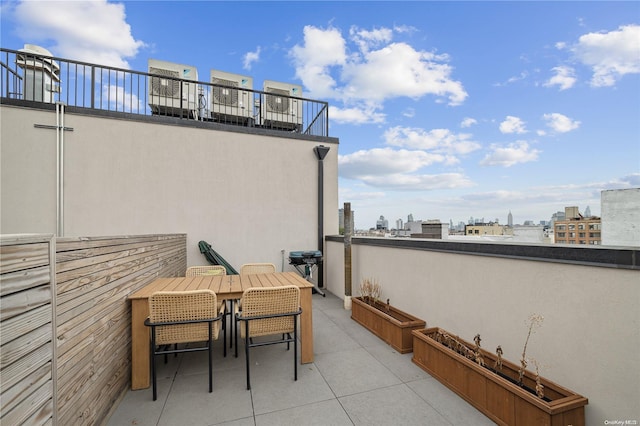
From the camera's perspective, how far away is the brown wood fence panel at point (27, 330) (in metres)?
0.92

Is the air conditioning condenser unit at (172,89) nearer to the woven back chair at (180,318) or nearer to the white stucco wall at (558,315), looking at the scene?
the woven back chair at (180,318)

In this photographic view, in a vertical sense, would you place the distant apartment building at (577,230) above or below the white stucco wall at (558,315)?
above

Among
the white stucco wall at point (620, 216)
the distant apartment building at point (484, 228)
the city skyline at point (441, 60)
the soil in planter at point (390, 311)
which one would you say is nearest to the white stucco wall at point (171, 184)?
the city skyline at point (441, 60)

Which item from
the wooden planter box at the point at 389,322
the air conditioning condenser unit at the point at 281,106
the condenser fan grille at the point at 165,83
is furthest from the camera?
the air conditioning condenser unit at the point at 281,106

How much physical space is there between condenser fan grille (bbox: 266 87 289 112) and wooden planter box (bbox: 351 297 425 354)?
15.8ft

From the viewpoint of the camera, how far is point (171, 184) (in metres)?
5.25

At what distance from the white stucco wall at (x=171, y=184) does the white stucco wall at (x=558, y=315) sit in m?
3.63

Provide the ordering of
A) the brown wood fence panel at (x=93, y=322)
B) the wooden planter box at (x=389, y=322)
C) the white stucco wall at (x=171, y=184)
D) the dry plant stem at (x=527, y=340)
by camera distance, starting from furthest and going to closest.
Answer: the white stucco wall at (x=171, y=184)
the wooden planter box at (x=389, y=322)
the dry plant stem at (x=527, y=340)
the brown wood fence panel at (x=93, y=322)

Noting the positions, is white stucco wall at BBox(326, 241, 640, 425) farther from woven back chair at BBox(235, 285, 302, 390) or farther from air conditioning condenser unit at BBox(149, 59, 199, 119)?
air conditioning condenser unit at BBox(149, 59, 199, 119)

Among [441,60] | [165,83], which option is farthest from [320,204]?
[441,60]

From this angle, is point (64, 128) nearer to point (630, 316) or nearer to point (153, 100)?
point (153, 100)

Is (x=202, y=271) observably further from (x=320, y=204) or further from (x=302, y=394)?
(x=320, y=204)

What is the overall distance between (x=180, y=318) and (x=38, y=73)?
5.82 m

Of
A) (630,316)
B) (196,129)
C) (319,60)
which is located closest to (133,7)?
(196,129)
